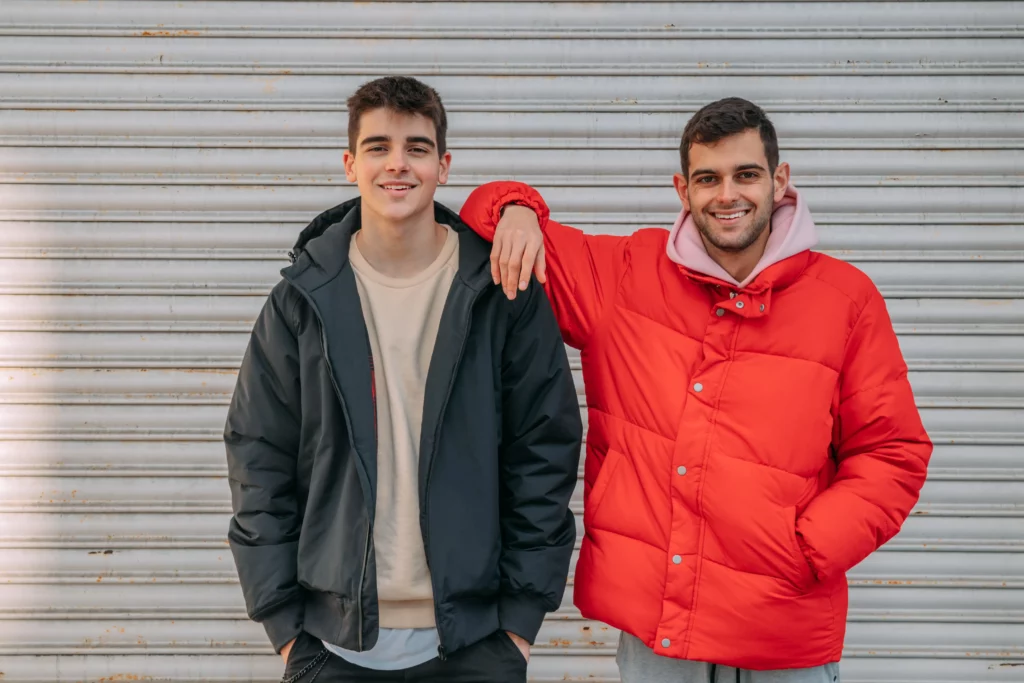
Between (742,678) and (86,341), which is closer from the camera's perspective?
(742,678)

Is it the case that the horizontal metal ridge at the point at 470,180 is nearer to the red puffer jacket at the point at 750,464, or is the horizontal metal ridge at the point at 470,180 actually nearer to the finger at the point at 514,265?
the red puffer jacket at the point at 750,464

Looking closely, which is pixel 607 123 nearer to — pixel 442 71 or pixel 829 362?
pixel 442 71

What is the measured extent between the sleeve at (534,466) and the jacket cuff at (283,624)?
62 centimetres

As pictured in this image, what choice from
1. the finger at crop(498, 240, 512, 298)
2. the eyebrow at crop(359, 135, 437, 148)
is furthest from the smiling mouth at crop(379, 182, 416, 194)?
the finger at crop(498, 240, 512, 298)

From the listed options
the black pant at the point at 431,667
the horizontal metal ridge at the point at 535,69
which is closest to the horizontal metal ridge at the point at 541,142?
the horizontal metal ridge at the point at 535,69

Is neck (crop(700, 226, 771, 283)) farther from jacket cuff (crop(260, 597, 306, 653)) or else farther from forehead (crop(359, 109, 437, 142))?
jacket cuff (crop(260, 597, 306, 653))

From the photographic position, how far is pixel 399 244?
253 cm

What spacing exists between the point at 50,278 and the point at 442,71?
2.03 metres

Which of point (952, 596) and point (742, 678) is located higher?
point (742, 678)

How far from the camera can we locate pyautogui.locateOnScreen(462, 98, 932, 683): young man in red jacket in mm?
2396

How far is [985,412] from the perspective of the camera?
376 cm

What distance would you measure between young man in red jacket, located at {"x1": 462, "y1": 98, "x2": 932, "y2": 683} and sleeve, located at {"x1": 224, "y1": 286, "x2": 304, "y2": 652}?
0.72 m

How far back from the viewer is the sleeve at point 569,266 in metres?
2.69

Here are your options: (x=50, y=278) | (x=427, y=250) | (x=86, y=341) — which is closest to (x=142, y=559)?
(x=86, y=341)
